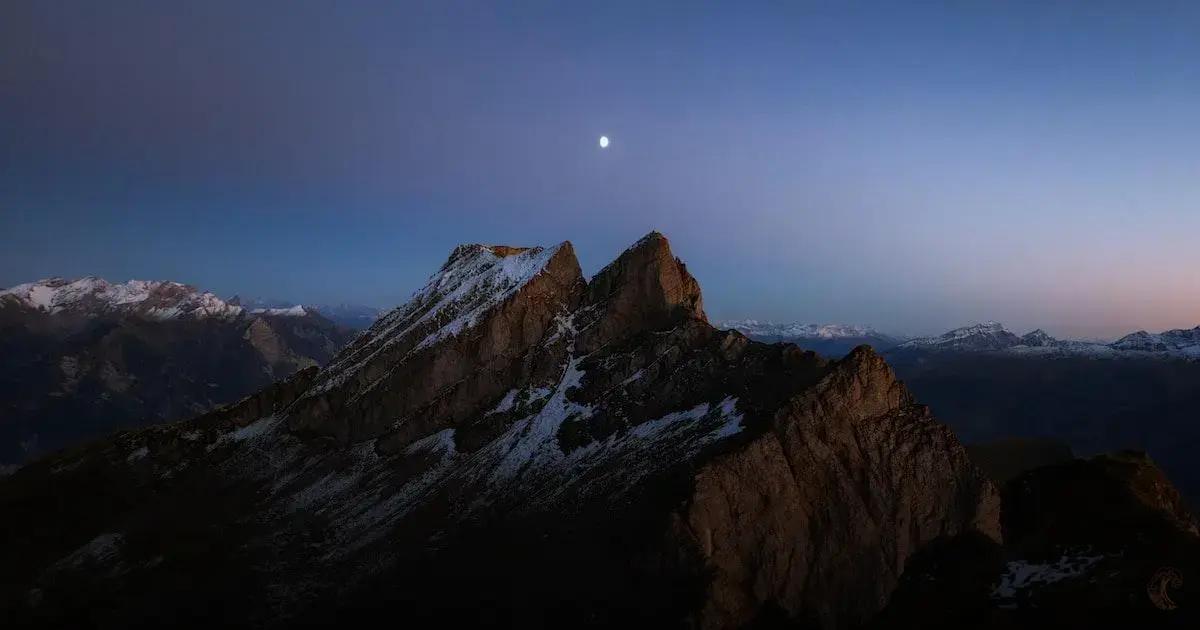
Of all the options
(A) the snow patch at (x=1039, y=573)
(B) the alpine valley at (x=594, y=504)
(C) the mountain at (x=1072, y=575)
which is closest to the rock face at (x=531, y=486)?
(B) the alpine valley at (x=594, y=504)

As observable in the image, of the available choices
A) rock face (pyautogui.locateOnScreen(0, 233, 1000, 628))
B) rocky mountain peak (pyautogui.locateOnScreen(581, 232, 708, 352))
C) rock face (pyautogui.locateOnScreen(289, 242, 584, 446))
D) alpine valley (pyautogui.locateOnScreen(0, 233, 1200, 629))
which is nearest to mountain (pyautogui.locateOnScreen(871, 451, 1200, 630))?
alpine valley (pyautogui.locateOnScreen(0, 233, 1200, 629))

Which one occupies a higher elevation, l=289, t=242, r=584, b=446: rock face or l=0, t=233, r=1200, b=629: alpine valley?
l=289, t=242, r=584, b=446: rock face

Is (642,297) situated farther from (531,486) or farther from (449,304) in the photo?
(449,304)

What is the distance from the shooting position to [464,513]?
72875mm

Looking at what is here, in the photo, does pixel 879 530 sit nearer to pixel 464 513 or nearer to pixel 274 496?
pixel 464 513

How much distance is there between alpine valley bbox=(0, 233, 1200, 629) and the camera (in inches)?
1928

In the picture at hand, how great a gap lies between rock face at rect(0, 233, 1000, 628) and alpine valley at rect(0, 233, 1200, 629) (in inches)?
13.1

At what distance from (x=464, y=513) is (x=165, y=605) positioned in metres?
31.1

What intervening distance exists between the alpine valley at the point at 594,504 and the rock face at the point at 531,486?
0.33 meters

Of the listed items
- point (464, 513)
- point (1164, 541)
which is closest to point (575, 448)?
point (464, 513)

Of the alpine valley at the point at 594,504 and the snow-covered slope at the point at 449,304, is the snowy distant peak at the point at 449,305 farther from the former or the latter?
the alpine valley at the point at 594,504

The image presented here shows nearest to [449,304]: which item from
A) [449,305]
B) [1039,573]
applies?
[449,305]

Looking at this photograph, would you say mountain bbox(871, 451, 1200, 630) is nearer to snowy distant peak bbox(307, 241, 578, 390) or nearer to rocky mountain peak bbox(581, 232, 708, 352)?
rocky mountain peak bbox(581, 232, 708, 352)

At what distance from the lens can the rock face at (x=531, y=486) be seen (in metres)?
54.2
